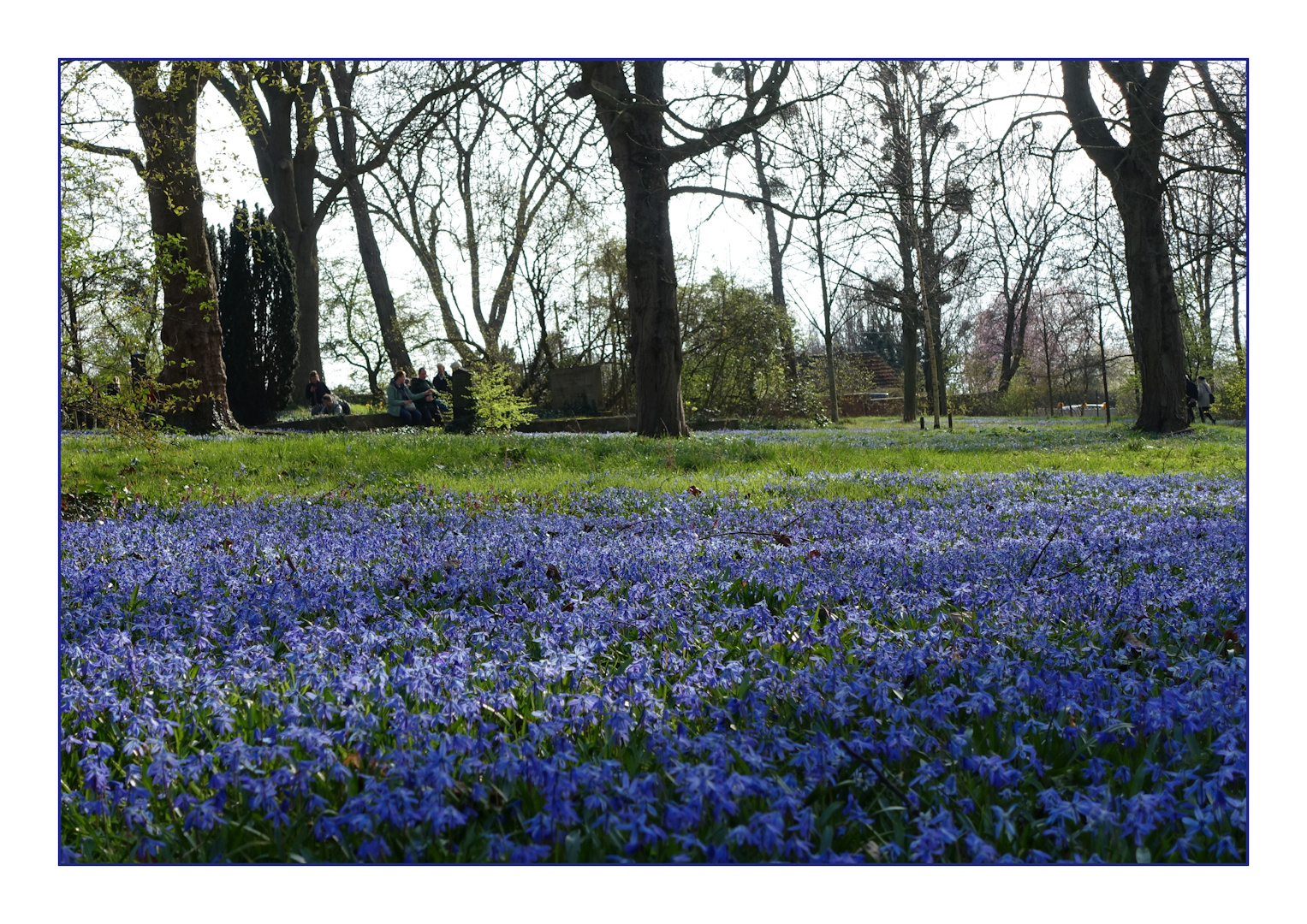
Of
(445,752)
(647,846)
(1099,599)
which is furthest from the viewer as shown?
(1099,599)

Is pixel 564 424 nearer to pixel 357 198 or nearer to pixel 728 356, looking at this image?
pixel 728 356

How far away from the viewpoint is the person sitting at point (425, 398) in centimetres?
1584

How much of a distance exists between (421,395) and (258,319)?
17.8ft

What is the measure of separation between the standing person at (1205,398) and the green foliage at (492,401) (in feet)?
42.4

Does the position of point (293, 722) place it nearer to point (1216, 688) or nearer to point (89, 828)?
point (89, 828)

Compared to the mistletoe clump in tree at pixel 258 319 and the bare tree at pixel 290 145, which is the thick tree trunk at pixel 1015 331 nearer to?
the bare tree at pixel 290 145

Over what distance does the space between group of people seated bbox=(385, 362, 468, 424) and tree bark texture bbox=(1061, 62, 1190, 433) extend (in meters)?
11.4

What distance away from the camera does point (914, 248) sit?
5656 millimetres

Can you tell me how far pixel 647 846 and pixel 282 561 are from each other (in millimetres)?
2838

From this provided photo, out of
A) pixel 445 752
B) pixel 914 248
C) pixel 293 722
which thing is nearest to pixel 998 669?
pixel 445 752

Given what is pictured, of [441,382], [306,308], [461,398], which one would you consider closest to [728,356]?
[441,382]

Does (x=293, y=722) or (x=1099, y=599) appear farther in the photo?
(x=1099, y=599)

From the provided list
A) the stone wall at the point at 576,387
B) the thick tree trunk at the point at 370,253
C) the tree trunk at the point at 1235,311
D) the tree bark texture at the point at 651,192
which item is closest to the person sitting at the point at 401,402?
the tree bark texture at the point at 651,192

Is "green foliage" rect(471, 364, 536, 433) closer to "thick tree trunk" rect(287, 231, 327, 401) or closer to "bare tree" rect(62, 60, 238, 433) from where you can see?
"thick tree trunk" rect(287, 231, 327, 401)
